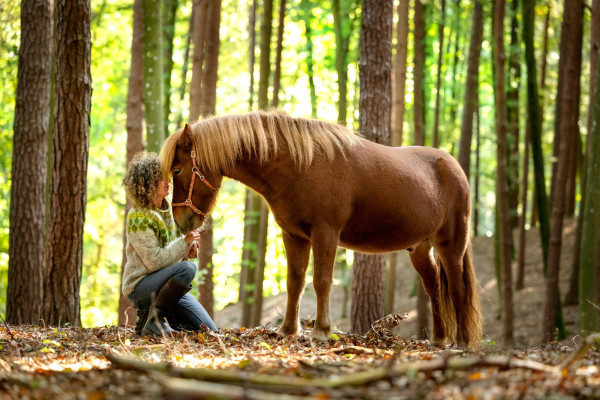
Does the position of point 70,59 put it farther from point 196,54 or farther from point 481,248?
point 481,248

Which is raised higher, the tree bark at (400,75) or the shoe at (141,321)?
the tree bark at (400,75)

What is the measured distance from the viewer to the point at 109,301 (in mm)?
24391

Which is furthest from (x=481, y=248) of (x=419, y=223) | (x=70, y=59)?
(x=70, y=59)

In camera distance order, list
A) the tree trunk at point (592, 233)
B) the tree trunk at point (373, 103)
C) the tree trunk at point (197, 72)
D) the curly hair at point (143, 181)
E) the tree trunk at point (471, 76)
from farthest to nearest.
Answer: the tree trunk at point (471, 76)
the tree trunk at point (197, 72)
the tree trunk at point (592, 233)
the tree trunk at point (373, 103)
the curly hair at point (143, 181)

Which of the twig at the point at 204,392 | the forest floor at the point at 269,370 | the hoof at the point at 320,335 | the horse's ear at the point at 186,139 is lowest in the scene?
the hoof at the point at 320,335

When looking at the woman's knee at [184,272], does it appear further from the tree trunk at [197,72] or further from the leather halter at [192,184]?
the tree trunk at [197,72]

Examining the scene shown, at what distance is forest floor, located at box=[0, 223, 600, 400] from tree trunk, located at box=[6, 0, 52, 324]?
2854 mm

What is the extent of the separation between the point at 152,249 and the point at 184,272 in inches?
14.5

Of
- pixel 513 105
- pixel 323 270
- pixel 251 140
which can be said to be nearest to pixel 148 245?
pixel 251 140

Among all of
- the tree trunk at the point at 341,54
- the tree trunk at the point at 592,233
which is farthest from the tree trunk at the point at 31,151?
the tree trunk at the point at 592,233

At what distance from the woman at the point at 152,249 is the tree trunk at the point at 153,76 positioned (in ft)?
14.5

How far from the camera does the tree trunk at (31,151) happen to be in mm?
8984

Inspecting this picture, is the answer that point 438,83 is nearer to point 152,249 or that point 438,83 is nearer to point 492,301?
point 492,301

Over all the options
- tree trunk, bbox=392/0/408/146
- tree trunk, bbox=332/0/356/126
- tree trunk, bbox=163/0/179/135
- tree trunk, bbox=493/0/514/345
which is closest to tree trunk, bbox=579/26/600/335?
tree trunk, bbox=493/0/514/345
